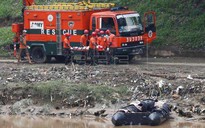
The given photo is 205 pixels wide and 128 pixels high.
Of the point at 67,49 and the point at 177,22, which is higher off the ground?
the point at 177,22

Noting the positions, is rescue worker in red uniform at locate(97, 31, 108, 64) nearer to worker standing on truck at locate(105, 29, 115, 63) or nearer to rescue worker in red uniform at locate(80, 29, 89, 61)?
worker standing on truck at locate(105, 29, 115, 63)

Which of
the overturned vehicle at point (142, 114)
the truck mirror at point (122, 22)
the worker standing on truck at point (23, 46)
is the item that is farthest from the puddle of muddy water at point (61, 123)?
the worker standing on truck at point (23, 46)

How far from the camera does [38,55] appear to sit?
3030 centimetres

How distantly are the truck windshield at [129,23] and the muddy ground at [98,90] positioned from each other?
2041 millimetres

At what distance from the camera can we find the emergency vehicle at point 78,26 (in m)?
27.6

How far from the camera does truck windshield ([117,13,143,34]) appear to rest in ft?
90.4

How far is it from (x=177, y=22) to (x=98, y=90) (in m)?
11.0

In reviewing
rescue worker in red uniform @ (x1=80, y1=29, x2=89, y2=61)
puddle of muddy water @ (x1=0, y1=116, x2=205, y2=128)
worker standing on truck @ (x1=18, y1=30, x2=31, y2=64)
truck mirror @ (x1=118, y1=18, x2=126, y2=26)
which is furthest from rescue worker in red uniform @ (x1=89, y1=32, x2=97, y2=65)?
puddle of muddy water @ (x1=0, y1=116, x2=205, y2=128)

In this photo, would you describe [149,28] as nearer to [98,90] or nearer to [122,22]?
[122,22]

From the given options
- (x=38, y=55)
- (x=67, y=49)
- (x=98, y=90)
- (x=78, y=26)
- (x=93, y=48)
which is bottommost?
(x=98, y=90)

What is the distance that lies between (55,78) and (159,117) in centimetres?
664

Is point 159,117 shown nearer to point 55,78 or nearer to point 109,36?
point 55,78

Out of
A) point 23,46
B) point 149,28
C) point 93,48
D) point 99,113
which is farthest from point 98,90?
point 23,46

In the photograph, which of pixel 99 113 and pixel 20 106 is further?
pixel 20 106
